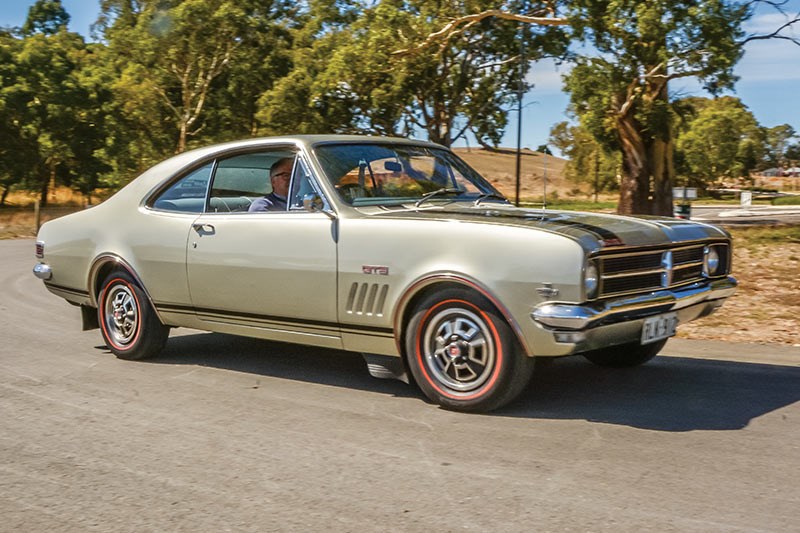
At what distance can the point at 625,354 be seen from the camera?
20.5 ft

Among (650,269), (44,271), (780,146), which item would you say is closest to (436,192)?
(650,269)

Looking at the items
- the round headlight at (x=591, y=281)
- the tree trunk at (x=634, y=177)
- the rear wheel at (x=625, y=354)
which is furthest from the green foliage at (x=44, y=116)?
the round headlight at (x=591, y=281)

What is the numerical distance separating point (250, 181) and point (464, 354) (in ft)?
7.24

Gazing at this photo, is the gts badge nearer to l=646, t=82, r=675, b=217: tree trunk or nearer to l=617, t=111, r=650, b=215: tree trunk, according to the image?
l=617, t=111, r=650, b=215: tree trunk

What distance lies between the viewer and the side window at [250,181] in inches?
239

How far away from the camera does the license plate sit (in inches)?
197

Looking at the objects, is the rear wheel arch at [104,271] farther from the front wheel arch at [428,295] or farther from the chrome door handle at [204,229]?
the front wheel arch at [428,295]

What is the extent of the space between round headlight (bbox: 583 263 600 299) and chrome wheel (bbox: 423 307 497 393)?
1.95 ft

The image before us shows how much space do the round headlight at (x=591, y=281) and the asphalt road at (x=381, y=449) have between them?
719mm

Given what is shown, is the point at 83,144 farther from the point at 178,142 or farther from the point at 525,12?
the point at 525,12

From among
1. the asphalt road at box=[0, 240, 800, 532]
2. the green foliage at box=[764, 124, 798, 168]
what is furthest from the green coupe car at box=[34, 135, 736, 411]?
the green foliage at box=[764, 124, 798, 168]

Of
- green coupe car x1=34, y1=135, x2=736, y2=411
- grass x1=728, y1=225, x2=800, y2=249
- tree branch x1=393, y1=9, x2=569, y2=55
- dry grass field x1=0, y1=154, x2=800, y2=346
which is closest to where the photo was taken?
green coupe car x1=34, y1=135, x2=736, y2=411

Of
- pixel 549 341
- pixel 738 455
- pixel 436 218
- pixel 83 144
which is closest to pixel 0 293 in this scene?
pixel 436 218

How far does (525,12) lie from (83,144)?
3092 centimetres
